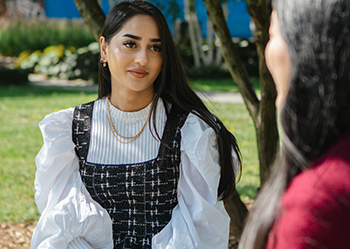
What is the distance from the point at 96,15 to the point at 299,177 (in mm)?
2206

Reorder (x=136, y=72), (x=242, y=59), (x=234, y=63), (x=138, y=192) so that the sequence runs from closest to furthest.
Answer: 1. (x=138, y=192)
2. (x=136, y=72)
3. (x=234, y=63)
4. (x=242, y=59)

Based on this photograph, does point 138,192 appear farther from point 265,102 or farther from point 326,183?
point 326,183

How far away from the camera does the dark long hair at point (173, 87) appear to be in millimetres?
2156

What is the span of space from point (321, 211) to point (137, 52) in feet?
5.19

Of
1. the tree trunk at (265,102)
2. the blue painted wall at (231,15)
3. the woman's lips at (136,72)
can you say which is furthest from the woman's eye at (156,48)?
the blue painted wall at (231,15)

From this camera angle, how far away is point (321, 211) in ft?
2.63

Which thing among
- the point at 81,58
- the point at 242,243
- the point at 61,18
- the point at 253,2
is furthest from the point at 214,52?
the point at 242,243

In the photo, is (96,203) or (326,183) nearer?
(326,183)

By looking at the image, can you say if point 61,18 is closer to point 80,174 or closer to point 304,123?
point 80,174

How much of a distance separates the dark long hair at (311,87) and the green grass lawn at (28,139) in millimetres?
1505

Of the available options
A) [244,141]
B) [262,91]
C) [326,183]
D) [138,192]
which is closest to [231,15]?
[244,141]

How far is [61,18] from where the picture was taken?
1859 cm

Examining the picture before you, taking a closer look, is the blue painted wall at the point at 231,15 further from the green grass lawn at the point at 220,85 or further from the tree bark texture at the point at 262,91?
the tree bark texture at the point at 262,91

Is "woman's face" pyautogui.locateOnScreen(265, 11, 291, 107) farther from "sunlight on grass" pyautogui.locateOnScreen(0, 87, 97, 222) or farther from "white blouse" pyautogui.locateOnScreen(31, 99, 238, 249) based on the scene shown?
"sunlight on grass" pyautogui.locateOnScreen(0, 87, 97, 222)
